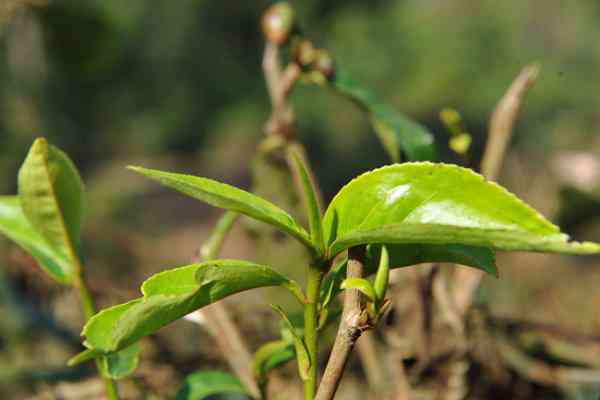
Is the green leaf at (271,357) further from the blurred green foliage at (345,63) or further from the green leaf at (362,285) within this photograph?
the blurred green foliage at (345,63)

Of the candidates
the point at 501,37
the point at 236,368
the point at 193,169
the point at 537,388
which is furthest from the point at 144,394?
the point at 193,169

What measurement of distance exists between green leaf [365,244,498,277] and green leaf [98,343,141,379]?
98 millimetres

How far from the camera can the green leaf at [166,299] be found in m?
0.17

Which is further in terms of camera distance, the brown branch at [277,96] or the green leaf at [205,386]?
the brown branch at [277,96]

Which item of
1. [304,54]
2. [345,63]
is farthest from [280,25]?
[345,63]

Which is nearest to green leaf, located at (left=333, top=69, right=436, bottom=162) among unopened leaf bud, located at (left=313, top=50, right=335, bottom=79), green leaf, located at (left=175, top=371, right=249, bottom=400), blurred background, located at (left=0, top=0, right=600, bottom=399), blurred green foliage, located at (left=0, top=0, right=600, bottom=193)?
unopened leaf bud, located at (left=313, top=50, right=335, bottom=79)

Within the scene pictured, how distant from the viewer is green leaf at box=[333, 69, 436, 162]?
0.30m

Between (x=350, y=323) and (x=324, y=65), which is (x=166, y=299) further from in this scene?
(x=324, y=65)

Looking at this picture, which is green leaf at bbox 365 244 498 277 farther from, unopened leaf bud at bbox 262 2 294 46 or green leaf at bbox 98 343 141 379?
unopened leaf bud at bbox 262 2 294 46

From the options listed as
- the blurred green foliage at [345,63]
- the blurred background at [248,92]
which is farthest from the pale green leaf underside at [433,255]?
the blurred green foliage at [345,63]

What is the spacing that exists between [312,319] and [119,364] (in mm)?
82

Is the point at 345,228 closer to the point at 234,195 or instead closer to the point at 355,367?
the point at 234,195

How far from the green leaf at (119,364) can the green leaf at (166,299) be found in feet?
0.21

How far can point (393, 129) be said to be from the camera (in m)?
0.31
